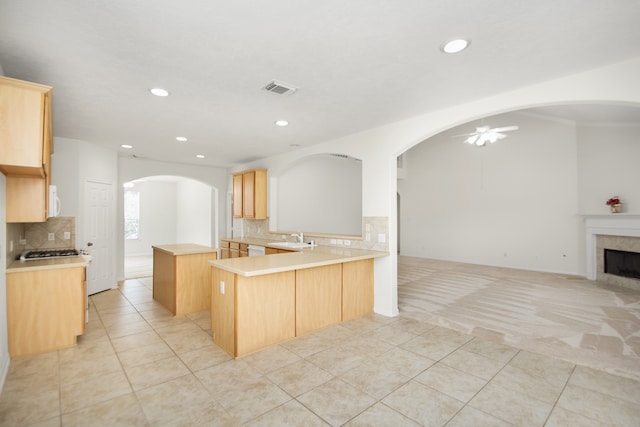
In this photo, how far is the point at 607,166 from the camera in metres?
6.03

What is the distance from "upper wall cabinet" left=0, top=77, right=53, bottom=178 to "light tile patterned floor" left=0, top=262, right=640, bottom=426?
170 cm

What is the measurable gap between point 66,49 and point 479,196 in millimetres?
8376

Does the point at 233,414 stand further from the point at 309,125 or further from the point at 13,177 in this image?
the point at 309,125

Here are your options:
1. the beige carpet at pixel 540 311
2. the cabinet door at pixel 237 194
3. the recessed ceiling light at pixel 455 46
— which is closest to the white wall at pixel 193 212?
the cabinet door at pixel 237 194

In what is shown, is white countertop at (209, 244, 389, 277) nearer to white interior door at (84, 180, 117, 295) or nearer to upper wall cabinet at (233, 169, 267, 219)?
upper wall cabinet at (233, 169, 267, 219)

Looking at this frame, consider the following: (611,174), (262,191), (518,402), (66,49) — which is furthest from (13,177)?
(611,174)

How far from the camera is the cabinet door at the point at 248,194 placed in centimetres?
606

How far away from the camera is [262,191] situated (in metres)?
6.05

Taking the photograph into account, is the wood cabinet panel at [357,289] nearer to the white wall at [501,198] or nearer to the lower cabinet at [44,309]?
the lower cabinet at [44,309]

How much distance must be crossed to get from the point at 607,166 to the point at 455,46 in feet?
20.7

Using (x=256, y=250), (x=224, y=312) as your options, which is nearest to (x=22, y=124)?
(x=224, y=312)

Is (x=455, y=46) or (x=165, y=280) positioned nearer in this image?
(x=455, y=46)

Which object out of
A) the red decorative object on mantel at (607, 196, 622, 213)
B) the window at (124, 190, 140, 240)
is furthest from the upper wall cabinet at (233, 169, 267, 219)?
the red decorative object on mantel at (607, 196, 622, 213)

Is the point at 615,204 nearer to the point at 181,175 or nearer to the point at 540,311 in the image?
the point at 540,311
